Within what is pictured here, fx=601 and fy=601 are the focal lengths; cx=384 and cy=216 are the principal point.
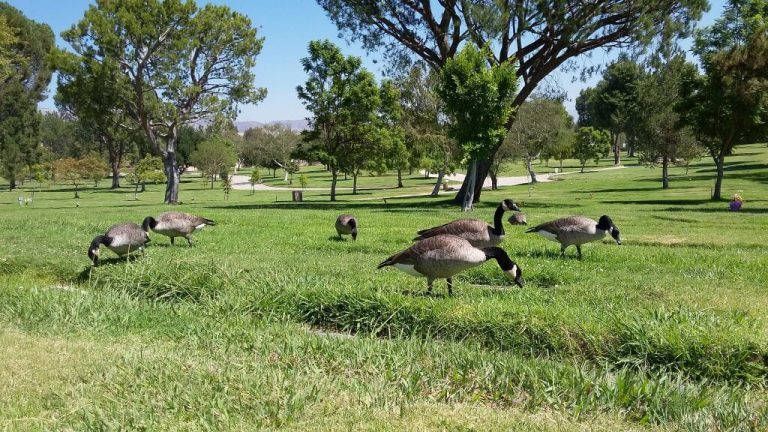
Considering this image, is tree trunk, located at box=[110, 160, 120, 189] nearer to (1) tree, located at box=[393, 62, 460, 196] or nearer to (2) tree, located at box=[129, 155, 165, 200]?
(2) tree, located at box=[129, 155, 165, 200]

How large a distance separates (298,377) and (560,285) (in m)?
6.20

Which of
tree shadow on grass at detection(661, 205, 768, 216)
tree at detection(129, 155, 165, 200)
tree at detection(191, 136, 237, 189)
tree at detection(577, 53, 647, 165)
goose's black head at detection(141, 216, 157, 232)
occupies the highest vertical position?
tree at detection(577, 53, 647, 165)

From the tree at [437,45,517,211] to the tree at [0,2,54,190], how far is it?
56.8 meters

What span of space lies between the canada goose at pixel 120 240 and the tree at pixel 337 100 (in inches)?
1100

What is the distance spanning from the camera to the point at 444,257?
9203 millimetres

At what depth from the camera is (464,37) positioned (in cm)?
3506

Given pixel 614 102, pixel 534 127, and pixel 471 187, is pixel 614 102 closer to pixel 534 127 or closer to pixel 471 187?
pixel 534 127

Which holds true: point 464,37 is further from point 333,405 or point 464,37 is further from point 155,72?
point 333,405

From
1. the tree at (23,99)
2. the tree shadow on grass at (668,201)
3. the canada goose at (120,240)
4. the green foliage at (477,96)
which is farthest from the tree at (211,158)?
the canada goose at (120,240)

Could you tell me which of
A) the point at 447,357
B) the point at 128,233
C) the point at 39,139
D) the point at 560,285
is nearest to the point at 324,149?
the point at 128,233

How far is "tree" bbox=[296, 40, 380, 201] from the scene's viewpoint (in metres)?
40.0

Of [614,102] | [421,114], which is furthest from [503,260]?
[614,102]

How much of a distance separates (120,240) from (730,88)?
3274cm

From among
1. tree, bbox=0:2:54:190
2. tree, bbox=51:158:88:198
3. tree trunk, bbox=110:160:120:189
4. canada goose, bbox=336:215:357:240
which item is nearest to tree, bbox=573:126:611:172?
tree, bbox=51:158:88:198
